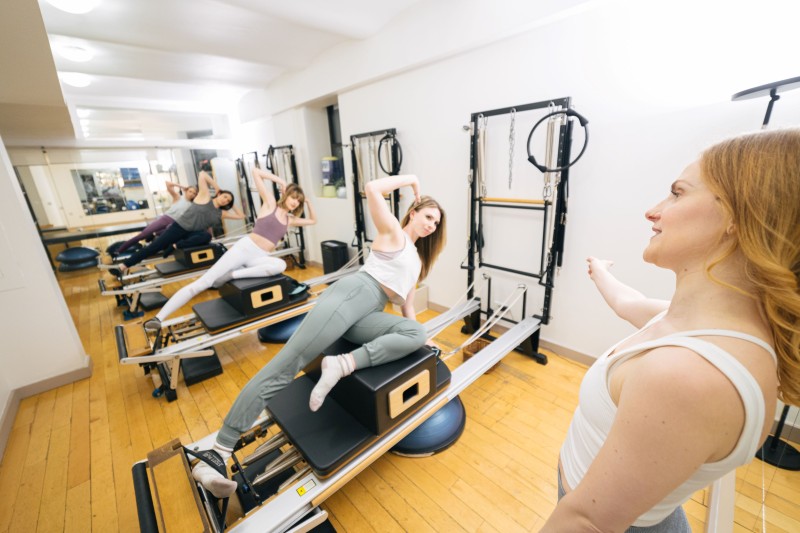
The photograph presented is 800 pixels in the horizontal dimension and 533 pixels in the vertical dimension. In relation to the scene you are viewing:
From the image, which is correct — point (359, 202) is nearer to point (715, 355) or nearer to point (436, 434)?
point (436, 434)

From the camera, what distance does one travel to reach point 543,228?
228cm

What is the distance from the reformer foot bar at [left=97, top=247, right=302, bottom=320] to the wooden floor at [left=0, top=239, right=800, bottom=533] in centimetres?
122

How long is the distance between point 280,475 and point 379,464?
0.49 meters

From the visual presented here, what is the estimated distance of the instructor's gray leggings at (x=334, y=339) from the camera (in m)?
1.39

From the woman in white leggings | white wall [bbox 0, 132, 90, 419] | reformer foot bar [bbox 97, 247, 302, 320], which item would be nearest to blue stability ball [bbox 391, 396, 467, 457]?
the woman in white leggings

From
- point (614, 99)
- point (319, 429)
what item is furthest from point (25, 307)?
point (614, 99)

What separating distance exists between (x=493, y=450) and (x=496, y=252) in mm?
1545

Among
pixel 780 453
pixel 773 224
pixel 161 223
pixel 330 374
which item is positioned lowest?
pixel 780 453

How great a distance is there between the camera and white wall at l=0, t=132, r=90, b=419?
2.08 meters

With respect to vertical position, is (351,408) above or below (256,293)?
below

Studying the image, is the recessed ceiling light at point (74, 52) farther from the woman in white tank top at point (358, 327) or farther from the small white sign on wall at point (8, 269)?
the woman in white tank top at point (358, 327)

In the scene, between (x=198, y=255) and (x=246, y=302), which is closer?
(x=246, y=302)

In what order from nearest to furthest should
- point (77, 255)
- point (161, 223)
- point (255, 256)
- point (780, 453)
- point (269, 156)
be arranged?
1. point (780, 453)
2. point (255, 256)
3. point (161, 223)
4. point (77, 255)
5. point (269, 156)

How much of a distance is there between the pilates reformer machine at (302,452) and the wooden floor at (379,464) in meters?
0.30
